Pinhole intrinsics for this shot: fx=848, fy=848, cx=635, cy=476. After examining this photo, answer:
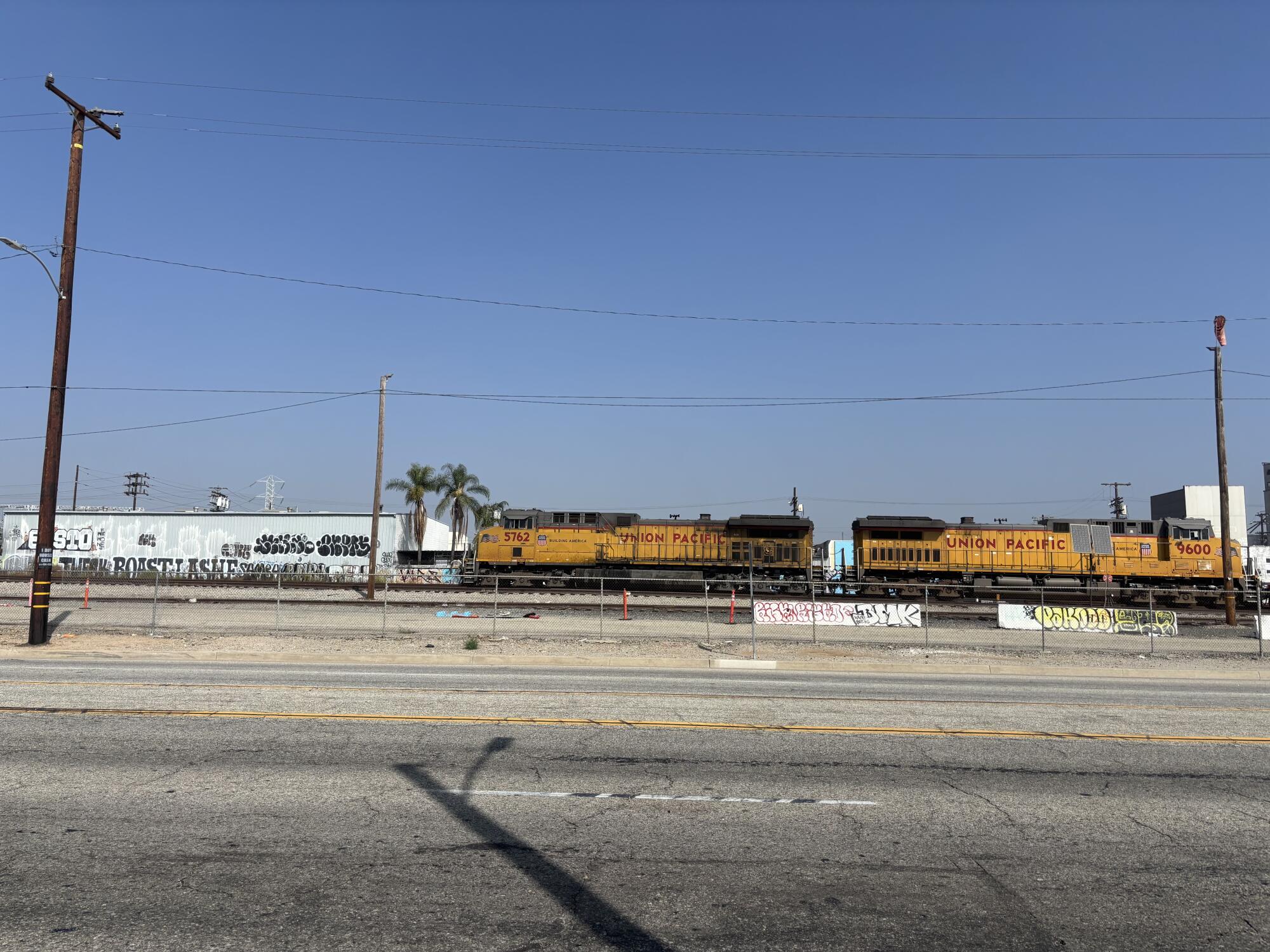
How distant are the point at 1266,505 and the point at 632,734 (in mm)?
104901

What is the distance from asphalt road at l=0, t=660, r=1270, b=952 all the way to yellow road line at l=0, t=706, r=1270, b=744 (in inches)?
4.1

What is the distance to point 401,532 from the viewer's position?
70000 millimetres

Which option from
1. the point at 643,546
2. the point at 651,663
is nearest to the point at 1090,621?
the point at 651,663

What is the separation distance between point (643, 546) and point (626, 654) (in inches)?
854

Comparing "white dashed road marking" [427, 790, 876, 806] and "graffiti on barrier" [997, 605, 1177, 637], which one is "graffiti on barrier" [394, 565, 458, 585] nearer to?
"graffiti on barrier" [997, 605, 1177, 637]

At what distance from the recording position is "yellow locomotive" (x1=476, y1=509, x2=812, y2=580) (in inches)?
1635

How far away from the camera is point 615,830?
6.40 metres

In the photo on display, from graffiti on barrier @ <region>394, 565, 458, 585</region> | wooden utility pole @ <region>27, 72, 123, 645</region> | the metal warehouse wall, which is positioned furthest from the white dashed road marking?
the metal warehouse wall

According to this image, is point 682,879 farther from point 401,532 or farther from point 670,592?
point 401,532

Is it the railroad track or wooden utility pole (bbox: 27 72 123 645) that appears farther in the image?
the railroad track

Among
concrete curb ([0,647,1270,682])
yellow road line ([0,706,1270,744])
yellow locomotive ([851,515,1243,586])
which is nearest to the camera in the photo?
yellow road line ([0,706,1270,744])

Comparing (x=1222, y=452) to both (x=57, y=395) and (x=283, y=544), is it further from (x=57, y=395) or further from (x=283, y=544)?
(x=283, y=544)

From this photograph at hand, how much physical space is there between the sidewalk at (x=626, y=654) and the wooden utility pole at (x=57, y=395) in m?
1.24

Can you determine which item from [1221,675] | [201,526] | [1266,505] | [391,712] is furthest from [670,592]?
[1266,505]
